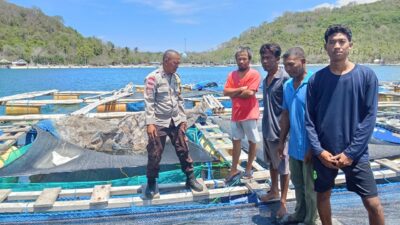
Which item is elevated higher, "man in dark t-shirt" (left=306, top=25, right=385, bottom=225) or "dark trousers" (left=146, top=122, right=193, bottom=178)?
"man in dark t-shirt" (left=306, top=25, right=385, bottom=225)

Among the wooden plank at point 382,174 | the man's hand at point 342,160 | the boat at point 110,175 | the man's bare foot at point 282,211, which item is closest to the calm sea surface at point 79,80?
the boat at point 110,175

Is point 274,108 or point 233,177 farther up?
point 274,108

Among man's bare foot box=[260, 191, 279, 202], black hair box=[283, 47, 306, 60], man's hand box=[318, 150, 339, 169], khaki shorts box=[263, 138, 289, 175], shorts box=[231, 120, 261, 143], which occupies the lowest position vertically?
man's bare foot box=[260, 191, 279, 202]

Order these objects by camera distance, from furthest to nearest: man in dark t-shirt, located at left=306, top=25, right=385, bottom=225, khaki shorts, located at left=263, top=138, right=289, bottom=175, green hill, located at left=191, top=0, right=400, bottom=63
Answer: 1. green hill, located at left=191, top=0, right=400, bottom=63
2. khaki shorts, located at left=263, top=138, right=289, bottom=175
3. man in dark t-shirt, located at left=306, top=25, right=385, bottom=225

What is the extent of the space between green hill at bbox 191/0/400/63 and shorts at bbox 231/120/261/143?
3741 inches

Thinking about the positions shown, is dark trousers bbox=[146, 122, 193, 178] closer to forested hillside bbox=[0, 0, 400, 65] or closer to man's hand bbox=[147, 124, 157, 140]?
man's hand bbox=[147, 124, 157, 140]

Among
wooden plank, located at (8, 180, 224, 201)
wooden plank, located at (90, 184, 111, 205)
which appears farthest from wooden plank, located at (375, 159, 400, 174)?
wooden plank, located at (90, 184, 111, 205)

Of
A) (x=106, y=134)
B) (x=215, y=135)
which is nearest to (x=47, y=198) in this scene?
(x=106, y=134)

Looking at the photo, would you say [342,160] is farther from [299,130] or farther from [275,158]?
[275,158]

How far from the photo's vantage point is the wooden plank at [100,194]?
3.50 metres

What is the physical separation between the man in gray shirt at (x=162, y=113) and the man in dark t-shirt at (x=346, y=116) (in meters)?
1.62

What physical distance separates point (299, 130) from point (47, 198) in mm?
2618

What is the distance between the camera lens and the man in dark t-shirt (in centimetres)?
224

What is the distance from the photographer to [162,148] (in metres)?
3.61
